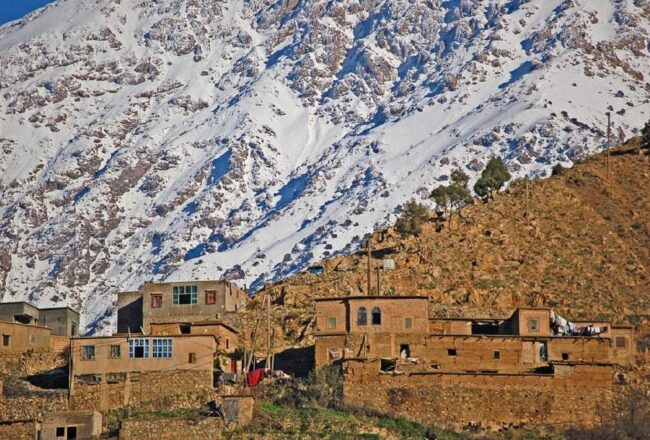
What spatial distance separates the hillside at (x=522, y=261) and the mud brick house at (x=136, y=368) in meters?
9.82

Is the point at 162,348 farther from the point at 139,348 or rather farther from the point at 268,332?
the point at 268,332

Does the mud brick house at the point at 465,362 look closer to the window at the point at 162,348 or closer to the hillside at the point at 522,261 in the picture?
the window at the point at 162,348

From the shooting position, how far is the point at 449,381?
86000mm

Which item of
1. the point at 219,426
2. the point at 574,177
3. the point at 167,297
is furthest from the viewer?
the point at 574,177

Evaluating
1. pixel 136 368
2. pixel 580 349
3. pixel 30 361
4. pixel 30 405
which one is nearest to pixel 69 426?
pixel 30 405

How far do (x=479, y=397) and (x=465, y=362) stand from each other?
10.1 feet

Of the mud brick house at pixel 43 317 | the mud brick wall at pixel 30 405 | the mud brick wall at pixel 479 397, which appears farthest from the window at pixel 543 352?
the mud brick house at pixel 43 317

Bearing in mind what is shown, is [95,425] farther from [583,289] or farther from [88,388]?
[583,289]

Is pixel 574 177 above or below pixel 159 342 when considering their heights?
above

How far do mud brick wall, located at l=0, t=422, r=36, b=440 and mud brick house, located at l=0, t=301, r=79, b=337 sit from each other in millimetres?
20545

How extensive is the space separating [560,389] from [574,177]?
4357 cm

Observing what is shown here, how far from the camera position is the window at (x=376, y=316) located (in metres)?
89.8

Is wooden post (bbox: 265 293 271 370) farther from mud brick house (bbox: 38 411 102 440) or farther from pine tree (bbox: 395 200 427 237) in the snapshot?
pine tree (bbox: 395 200 427 237)

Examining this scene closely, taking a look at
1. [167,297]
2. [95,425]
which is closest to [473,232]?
[167,297]
